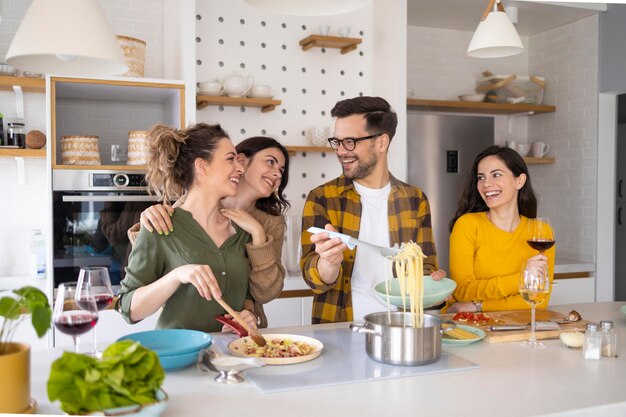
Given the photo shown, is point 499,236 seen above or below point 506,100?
below

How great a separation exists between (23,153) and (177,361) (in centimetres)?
259

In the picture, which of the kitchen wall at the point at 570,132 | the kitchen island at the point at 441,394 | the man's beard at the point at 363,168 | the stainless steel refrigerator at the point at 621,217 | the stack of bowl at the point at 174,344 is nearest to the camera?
the kitchen island at the point at 441,394

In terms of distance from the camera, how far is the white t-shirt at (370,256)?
8.68 feet

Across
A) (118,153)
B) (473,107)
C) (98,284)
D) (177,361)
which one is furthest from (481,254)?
(473,107)

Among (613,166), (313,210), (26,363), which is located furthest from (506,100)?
(26,363)

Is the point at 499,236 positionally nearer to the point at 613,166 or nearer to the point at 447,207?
the point at 447,207

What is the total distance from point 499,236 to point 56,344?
2.41m

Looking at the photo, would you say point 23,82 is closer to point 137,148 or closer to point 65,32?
point 137,148

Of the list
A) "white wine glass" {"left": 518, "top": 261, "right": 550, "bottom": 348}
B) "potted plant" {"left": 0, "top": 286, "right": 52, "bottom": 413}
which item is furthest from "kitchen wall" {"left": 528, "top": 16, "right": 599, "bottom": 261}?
"potted plant" {"left": 0, "top": 286, "right": 52, "bottom": 413}

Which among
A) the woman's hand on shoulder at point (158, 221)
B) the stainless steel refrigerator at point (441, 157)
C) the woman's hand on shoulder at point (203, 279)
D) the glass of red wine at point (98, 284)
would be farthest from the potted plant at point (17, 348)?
the stainless steel refrigerator at point (441, 157)

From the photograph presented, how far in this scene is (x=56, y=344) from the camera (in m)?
3.46

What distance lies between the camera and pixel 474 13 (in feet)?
15.7

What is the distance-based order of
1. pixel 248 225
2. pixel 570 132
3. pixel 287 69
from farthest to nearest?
pixel 570 132 → pixel 287 69 → pixel 248 225

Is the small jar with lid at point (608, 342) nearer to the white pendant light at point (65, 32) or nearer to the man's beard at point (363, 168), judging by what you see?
the man's beard at point (363, 168)
